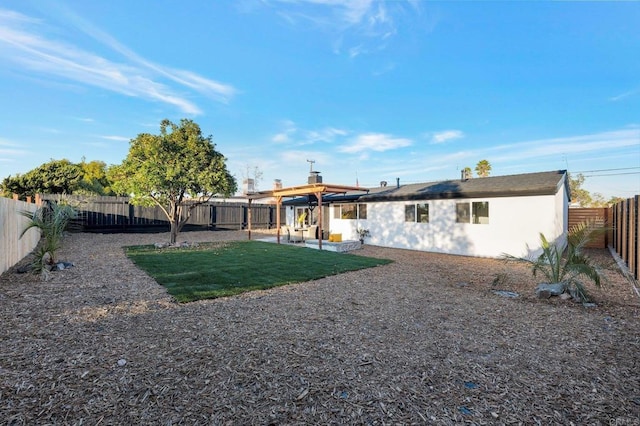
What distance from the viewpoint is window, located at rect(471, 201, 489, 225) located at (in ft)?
36.2

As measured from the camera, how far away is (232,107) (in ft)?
50.7

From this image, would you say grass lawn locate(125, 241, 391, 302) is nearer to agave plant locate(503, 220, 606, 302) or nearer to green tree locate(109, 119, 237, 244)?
green tree locate(109, 119, 237, 244)

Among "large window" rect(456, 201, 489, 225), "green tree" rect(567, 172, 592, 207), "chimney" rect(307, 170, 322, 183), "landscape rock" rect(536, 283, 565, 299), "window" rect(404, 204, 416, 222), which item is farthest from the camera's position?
"green tree" rect(567, 172, 592, 207)

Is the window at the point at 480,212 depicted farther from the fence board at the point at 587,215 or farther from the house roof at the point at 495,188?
the fence board at the point at 587,215

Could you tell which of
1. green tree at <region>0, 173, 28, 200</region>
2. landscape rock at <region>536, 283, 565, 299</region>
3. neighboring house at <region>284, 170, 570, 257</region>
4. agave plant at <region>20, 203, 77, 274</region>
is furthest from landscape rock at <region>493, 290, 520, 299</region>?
green tree at <region>0, 173, 28, 200</region>

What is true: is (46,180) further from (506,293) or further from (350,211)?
(506,293)

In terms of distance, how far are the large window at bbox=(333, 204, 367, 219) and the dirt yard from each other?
31.5 ft

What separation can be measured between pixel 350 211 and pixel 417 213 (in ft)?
12.5

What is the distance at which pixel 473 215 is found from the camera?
37.3 ft

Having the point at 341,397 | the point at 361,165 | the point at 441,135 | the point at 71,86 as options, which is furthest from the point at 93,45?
the point at 361,165

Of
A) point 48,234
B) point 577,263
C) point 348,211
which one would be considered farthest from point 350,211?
point 48,234

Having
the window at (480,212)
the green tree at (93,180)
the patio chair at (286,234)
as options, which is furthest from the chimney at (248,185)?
the window at (480,212)

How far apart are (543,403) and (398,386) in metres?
1.14

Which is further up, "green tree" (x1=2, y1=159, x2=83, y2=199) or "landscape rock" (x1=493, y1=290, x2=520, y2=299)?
"green tree" (x1=2, y1=159, x2=83, y2=199)
